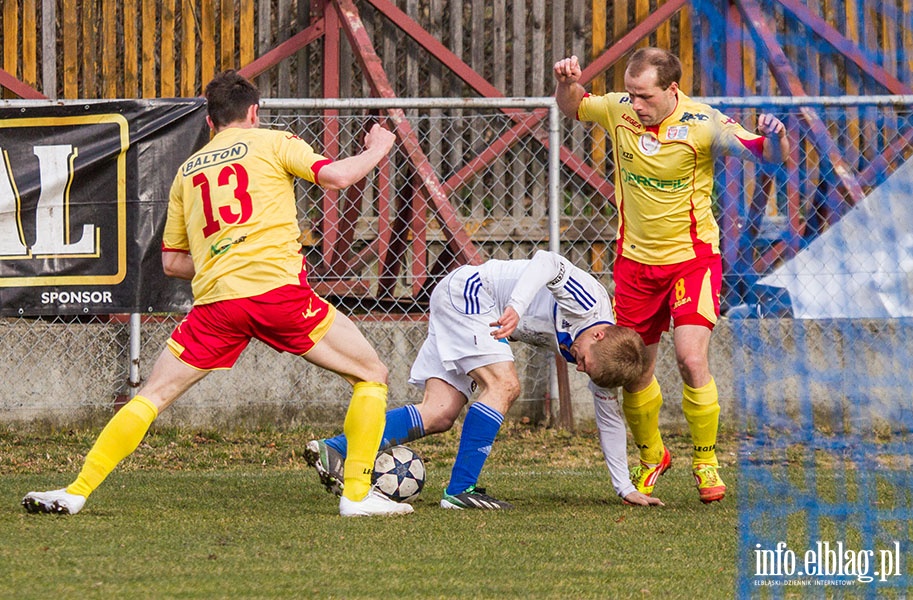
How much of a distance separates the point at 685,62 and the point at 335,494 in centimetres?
515

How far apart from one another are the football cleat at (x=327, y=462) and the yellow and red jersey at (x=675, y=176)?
5.58 ft

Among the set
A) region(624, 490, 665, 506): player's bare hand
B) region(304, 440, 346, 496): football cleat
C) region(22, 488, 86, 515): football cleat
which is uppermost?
region(304, 440, 346, 496): football cleat

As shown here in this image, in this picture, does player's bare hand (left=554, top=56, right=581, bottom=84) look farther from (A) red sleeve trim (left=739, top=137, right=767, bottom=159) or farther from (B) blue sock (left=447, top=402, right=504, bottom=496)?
(B) blue sock (left=447, top=402, right=504, bottom=496)

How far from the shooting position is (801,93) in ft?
28.4

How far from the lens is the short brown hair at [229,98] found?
535 cm

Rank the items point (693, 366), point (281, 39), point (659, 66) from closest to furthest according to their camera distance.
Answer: point (693, 366) → point (659, 66) → point (281, 39)

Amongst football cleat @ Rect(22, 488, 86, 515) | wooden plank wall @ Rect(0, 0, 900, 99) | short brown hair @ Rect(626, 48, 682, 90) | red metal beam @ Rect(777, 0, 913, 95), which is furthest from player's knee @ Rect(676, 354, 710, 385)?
wooden plank wall @ Rect(0, 0, 900, 99)

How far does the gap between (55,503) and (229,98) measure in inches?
71.3

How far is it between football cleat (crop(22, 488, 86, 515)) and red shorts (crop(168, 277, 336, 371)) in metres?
0.72

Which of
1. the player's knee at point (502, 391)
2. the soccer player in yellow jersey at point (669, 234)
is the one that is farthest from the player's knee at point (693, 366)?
the player's knee at point (502, 391)

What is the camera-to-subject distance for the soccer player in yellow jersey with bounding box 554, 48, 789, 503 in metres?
5.84

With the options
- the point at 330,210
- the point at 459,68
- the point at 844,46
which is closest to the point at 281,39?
the point at 459,68

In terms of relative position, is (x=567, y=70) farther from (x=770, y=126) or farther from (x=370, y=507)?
(x=370, y=507)

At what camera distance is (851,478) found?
6.84 meters
